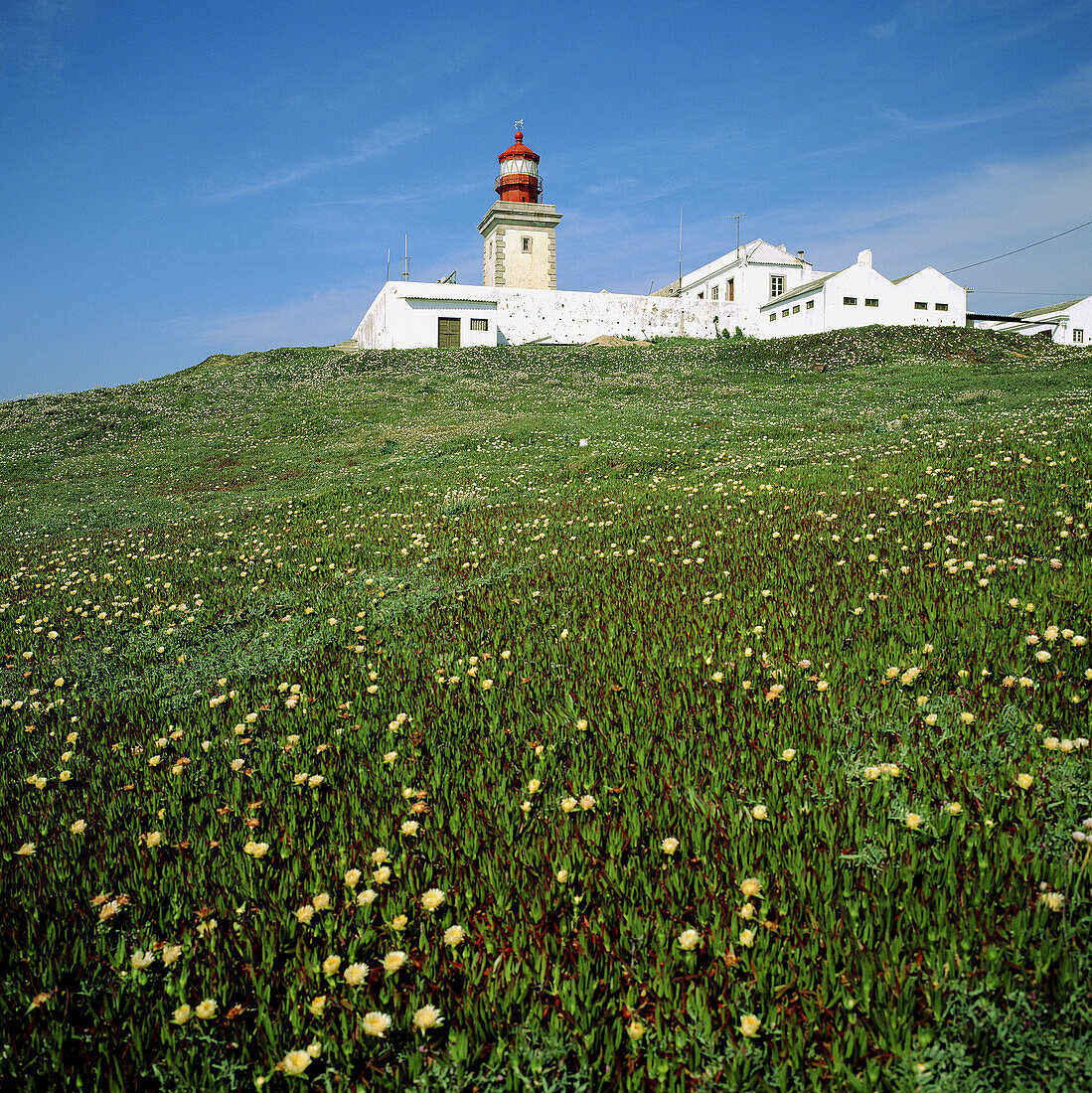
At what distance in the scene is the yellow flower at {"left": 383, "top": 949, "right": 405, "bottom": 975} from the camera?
218 centimetres

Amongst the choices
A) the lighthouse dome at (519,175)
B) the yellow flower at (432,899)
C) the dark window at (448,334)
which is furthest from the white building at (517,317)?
the yellow flower at (432,899)

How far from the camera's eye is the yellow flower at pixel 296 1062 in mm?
1892

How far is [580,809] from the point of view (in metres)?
3.02

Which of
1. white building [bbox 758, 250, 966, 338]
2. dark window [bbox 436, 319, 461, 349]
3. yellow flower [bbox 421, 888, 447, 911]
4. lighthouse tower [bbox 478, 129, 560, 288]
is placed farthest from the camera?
lighthouse tower [bbox 478, 129, 560, 288]

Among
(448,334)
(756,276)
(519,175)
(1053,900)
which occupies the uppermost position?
(519,175)

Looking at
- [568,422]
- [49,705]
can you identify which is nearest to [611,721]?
[49,705]

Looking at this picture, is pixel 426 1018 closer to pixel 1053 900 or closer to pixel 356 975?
pixel 356 975

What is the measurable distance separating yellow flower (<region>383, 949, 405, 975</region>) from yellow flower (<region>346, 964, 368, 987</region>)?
0.23 feet

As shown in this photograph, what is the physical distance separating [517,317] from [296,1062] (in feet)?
173

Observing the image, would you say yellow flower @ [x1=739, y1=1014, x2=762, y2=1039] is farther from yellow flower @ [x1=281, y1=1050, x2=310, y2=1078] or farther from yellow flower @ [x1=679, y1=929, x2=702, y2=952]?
yellow flower @ [x1=281, y1=1050, x2=310, y2=1078]

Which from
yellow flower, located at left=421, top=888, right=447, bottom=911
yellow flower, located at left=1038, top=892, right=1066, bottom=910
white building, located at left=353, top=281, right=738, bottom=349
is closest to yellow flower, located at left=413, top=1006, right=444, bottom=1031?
yellow flower, located at left=421, top=888, right=447, bottom=911

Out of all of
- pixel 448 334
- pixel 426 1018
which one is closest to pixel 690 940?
pixel 426 1018

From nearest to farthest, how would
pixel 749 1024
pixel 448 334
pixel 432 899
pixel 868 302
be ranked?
pixel 749 1024 < pixel 432 899 < pixel 448 334 < pixel 868 302

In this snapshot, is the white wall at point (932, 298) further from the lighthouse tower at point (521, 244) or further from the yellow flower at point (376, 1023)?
the yellow flower at point (376, 1023)
